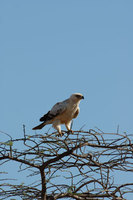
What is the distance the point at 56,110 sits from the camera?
863 cm

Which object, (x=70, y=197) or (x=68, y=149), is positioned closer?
(x=68, y=149)

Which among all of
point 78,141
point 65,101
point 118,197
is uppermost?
point 65,101

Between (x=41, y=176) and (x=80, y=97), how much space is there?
14.3 ft

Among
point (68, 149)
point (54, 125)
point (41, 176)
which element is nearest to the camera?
Result: point (68, 149)

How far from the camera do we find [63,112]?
869 centimetres

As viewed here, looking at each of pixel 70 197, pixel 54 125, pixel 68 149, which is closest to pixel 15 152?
pixel 68 149

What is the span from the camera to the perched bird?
8.64 metres

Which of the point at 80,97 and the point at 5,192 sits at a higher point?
the point at 80,97

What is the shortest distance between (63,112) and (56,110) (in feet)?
0.64

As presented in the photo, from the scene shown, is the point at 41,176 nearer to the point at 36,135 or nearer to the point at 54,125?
the point at 36,135

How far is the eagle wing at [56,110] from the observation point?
863cm

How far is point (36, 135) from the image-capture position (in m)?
4.53

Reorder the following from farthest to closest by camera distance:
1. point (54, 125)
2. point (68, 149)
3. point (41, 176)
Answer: point (54, 125) → point (41, 176) → point (68, 149)

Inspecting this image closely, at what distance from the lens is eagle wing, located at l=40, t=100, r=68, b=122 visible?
8633mm
